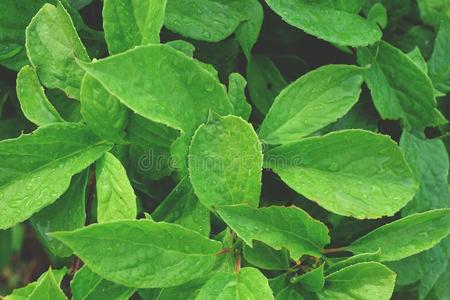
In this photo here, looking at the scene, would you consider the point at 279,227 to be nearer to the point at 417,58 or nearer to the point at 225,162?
the point at 225,162

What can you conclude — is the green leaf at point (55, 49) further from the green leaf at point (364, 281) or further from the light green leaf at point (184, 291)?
the green leaf at point (364, 281)

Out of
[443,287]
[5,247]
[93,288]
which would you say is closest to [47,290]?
[93,288]

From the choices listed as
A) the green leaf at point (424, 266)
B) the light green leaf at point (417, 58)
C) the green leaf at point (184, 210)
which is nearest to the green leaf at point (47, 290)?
the green leaf at point (184, 210)

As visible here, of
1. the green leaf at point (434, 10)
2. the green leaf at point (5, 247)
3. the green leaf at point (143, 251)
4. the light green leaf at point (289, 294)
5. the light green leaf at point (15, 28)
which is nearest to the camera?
the green leaf at point (143, 251)

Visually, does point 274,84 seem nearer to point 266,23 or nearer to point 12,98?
point 266,23

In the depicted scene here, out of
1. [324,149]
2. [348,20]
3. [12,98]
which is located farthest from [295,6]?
[12,98]

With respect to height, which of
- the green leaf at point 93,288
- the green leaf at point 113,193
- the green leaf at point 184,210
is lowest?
the green leaf at point 93,288

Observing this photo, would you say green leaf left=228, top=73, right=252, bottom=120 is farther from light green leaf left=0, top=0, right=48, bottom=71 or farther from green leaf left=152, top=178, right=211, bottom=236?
light green leaf left=0, top=0, right=48, bottom=71
